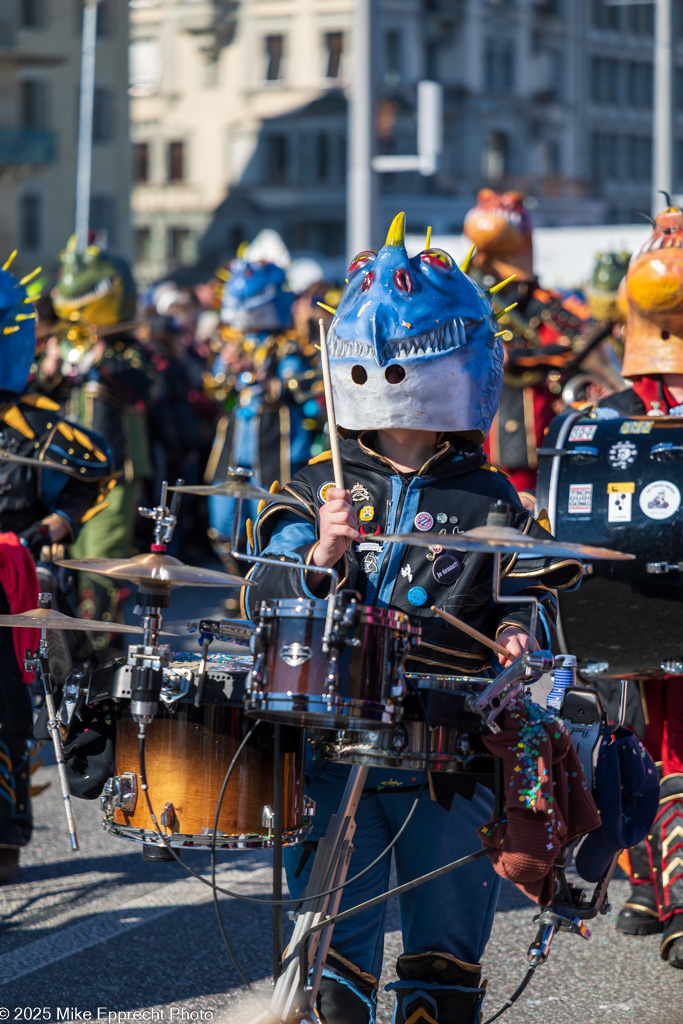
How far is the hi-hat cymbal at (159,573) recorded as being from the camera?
2941 mm

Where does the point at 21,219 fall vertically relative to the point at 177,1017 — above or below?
above

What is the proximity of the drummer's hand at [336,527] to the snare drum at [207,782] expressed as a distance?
28 cm

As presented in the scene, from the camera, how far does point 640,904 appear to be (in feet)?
15.2

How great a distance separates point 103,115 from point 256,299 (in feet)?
123

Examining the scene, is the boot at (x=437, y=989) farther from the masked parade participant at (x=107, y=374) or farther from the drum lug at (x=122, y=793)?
the masked parade participant at (x=107, y=374)

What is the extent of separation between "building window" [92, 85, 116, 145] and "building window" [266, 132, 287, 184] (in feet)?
42.5

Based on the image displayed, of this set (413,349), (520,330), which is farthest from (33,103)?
(413,349)

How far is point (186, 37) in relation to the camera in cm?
5944

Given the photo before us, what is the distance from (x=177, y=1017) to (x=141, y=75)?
59975 mm

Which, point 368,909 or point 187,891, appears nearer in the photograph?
point 368,909

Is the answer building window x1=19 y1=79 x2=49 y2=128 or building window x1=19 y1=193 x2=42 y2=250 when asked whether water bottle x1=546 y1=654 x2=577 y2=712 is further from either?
building window x1=19 y1=79 x2=49 y2=128

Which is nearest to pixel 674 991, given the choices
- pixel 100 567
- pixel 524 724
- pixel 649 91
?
pixel 524 724

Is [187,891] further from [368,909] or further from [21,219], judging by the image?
[21,219]

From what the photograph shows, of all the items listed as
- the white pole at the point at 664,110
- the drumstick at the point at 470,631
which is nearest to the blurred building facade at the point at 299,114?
the white pole at the point at 664,110
